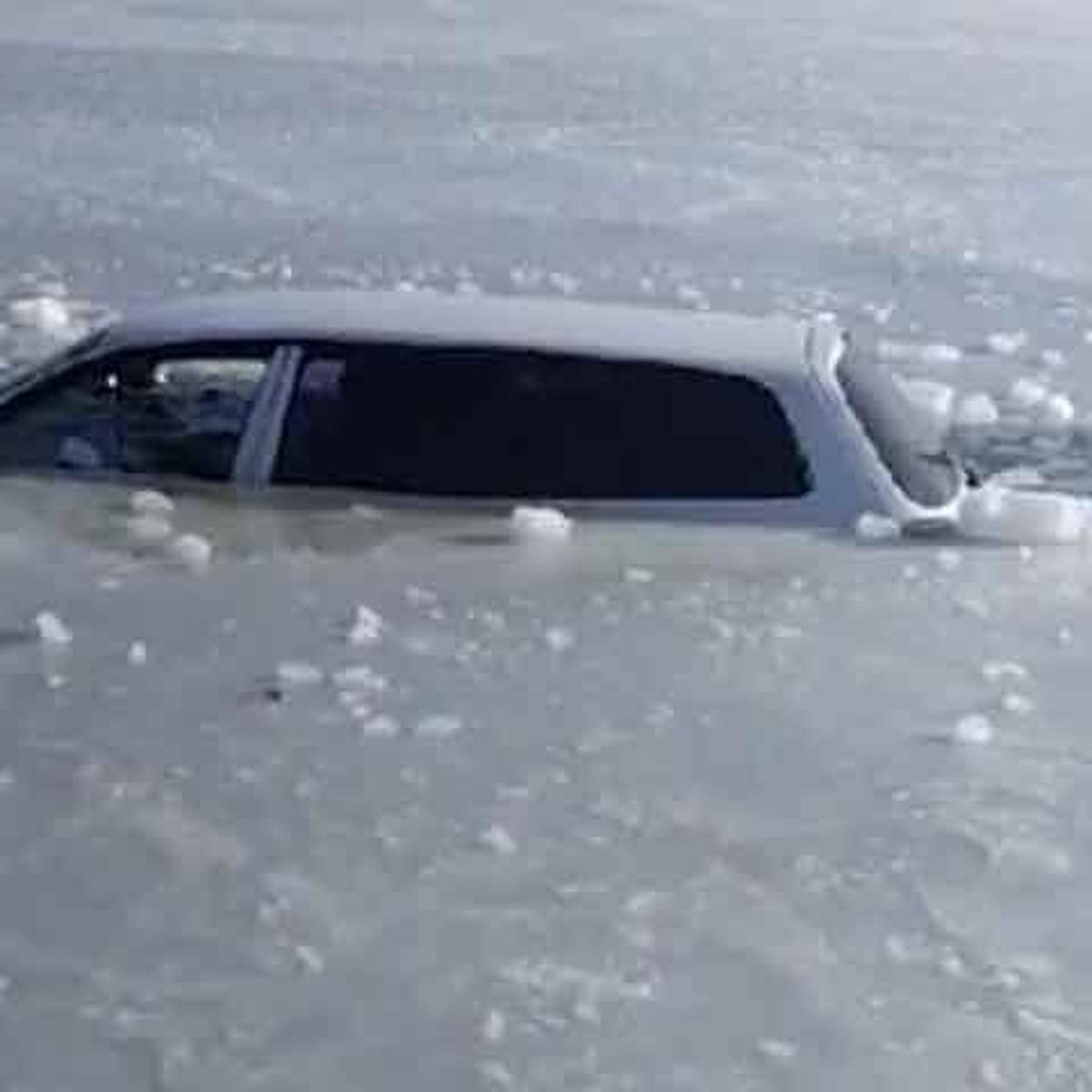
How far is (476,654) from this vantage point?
7309 millimetres

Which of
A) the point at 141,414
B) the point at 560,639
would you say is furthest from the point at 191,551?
the point at 560,639

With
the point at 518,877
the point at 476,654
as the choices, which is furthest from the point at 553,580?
the point at 518,877

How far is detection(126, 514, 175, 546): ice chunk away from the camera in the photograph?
8164mm

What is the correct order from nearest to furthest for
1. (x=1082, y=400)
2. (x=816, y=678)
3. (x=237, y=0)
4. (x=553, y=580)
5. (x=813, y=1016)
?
(x=813, y=1016) < (x=816, y=678) < (x=553, y=580) < (x=1082, y=400) < (x=237, y=0)

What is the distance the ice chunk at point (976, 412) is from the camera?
10984 mm

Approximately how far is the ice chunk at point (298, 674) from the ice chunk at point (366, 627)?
214mm

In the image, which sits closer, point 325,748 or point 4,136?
point 325,748

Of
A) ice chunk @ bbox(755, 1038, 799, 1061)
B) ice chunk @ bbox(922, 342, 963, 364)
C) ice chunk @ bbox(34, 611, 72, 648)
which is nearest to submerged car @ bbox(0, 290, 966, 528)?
ice chunk @ bbox(34, 611, 72, 648)

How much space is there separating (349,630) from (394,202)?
376 inches

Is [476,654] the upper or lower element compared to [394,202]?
upper

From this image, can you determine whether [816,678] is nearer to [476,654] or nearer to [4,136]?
[476,654]

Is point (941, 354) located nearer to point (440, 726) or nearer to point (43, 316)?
point (43, 316)

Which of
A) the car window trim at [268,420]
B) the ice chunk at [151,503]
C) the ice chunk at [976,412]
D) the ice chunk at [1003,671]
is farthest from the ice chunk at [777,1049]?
the ice chunk at [976,412]

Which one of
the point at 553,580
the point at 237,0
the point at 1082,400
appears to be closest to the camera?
the point at 553,580
